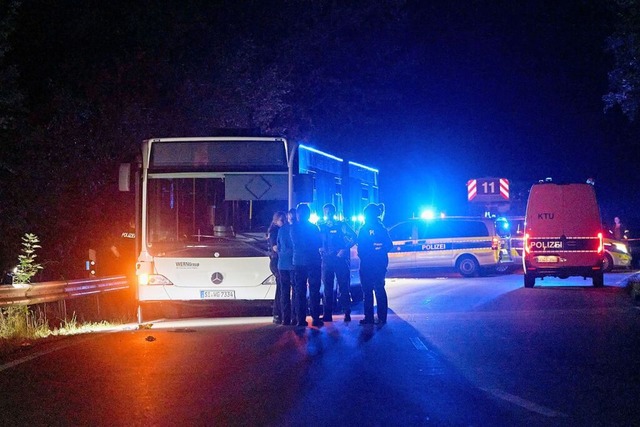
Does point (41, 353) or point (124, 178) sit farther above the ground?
point (124, 178)

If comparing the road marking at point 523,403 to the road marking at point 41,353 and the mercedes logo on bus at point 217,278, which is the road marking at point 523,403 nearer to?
the road marking at point 41,353

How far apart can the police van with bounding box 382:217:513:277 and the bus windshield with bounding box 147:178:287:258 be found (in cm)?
1541

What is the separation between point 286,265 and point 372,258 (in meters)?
1.44

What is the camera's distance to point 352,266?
66.3 feet

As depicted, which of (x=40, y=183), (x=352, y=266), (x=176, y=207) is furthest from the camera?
(x=40, y=183)

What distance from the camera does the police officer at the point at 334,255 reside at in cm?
1644

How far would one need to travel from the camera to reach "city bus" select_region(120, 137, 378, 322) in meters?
16.5

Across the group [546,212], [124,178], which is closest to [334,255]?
[124,178]

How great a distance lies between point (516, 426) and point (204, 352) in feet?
18.4

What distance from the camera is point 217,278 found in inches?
655

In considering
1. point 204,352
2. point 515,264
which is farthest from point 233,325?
point 515,264

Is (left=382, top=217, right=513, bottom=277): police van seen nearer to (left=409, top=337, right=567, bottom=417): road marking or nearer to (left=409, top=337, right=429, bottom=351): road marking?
(left=409, top=337, right=429, bottom=351): road marking

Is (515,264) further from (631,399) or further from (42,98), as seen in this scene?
(631,399)

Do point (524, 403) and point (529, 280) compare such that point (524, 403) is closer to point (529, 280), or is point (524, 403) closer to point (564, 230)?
point (564, 230)
